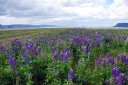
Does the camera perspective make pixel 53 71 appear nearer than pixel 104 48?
Yes

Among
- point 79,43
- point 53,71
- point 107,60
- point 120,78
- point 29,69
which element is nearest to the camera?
point 120,78

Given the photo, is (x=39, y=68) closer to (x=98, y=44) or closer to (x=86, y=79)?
(x=86, y=79)

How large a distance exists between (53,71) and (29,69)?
1.08 metres

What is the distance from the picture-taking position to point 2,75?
8.27 metres

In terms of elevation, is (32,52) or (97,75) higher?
(32,52)

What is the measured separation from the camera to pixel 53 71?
798cm

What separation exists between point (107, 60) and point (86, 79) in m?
1.51

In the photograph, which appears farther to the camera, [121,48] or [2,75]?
[121,48]

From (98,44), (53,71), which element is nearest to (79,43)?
(98,44)

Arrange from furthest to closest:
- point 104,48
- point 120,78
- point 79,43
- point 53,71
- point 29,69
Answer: point 104,48 < point 79,43 < point 29,69 < point 53,71 < point 120,78

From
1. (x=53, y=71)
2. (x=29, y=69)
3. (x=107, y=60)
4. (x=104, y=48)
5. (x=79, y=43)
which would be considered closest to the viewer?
(x=53, y=71)

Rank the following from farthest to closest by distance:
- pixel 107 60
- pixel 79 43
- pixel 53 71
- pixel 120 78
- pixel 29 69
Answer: pixel 79 43 → pixel 107 60 → pixel 29 69 → pixel 53 71 → pixel 120 78

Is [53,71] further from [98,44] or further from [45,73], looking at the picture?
[98,44]

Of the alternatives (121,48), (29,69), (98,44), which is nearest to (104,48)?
(98,44)
